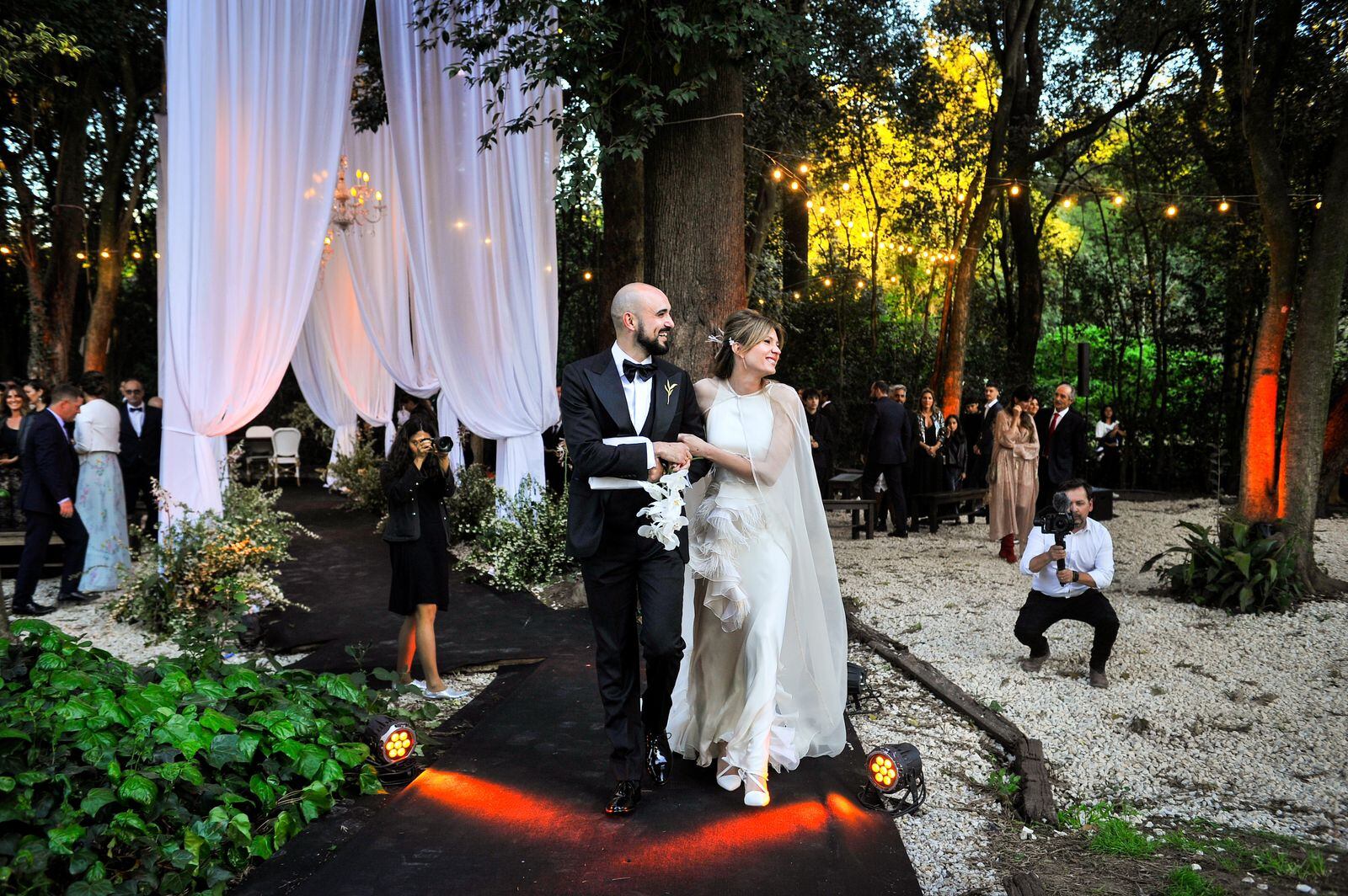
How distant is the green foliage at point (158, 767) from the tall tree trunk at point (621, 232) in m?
5.62

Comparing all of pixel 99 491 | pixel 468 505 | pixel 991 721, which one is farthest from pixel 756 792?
pixel 468 505

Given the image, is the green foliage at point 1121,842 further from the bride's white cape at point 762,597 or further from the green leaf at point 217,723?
the green leaf at point 217,723

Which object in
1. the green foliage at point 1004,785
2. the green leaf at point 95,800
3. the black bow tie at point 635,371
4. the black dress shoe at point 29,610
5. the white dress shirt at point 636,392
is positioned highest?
the black bow tie at point 635,371

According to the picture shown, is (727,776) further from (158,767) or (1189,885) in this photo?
(158,767)

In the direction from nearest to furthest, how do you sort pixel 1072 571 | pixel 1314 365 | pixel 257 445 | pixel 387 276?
pixel 1072 571 < pixel 1314 365 < pixel 387 276 < pixel 257 445

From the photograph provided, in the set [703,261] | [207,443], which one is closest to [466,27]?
[703,261]

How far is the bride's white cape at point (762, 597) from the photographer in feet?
12.3

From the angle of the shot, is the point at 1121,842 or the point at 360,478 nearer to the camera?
the point at 1121,842

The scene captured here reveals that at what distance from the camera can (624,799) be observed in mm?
3512

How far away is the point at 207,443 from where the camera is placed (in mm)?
6855

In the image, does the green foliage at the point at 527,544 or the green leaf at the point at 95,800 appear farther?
the green foliage at the point at 527,544

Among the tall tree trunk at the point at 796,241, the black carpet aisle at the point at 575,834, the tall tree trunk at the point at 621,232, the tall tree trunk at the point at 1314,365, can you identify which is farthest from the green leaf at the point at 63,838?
the tall tree trunk at the point at 796,241

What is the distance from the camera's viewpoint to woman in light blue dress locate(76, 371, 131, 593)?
8070 millimetres

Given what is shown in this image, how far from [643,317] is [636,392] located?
0.27 m
